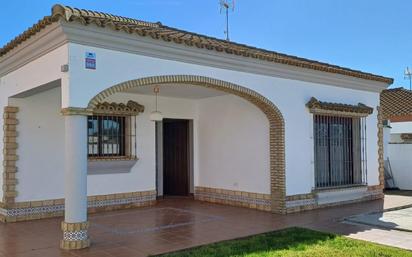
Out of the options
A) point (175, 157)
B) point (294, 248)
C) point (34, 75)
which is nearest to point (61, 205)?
point (34, 75)

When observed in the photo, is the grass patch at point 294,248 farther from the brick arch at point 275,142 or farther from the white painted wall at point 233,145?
the white painted wall at point 233,145

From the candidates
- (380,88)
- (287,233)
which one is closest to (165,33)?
(287,233)

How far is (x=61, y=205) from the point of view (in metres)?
10.5

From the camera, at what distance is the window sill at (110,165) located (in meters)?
10.9

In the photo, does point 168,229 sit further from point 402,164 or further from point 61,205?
point 402,164

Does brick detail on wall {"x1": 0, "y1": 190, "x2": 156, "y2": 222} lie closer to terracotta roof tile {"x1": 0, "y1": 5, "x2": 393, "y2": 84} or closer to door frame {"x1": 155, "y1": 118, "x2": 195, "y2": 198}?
door frame {"x1": 155, "y1": 118, "x2": 195, "y2": 198}

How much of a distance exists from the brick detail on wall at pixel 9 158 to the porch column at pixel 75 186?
3.22 m

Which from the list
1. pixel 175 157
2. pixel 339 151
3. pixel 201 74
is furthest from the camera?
pixel 175 157

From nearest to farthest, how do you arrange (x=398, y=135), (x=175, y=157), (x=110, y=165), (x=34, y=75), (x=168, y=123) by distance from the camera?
(x=34, y=75), (x=110, y=165), (x=175, y=157), (x=168, y=123), (x=398, y=135)

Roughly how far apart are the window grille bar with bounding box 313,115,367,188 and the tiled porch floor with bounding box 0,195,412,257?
1144mm

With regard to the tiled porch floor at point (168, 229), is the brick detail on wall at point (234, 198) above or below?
above

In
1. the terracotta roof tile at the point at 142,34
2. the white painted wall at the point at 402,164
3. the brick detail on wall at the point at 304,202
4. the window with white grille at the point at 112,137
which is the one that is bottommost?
the brick detail on wall at the point at 304,202

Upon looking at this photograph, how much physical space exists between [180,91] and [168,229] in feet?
14.4

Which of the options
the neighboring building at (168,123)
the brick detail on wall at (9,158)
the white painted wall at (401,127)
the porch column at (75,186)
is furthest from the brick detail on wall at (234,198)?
the white painted wall at (401,127)
